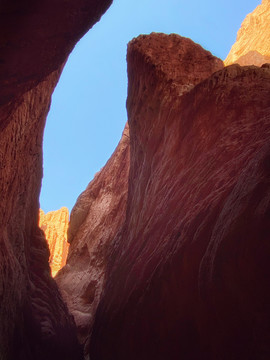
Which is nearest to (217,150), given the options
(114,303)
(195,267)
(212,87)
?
(212,87)

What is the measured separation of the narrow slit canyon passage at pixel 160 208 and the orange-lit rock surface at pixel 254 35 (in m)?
28.2

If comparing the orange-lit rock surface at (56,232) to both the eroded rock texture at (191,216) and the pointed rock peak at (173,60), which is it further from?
the eroded rock texture at (191,216)

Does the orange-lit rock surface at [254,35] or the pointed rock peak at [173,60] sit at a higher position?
the orange-lit rock surface at [254,35]

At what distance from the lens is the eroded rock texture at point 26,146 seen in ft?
19.7

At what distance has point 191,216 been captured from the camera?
296 inches

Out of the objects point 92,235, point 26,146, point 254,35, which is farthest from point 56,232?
point 26,146

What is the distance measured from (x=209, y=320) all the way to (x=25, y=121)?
20.8 feet

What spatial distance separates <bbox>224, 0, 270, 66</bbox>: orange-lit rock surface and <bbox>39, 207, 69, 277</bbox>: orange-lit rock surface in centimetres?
4031

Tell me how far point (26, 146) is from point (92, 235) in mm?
13109

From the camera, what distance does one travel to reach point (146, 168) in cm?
1397

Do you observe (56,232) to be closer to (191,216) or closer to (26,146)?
(26,146)

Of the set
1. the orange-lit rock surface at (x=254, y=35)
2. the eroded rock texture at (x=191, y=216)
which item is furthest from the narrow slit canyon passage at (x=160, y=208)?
the orange-lit rock surface at (x=254, y=35)

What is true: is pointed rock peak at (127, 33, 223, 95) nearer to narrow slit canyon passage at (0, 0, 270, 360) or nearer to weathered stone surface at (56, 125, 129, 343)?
narrow slit canyon passage at (0, 0, 270, 360)

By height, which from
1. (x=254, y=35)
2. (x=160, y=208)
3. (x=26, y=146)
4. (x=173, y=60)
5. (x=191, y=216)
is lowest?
(x=191, y=216)
